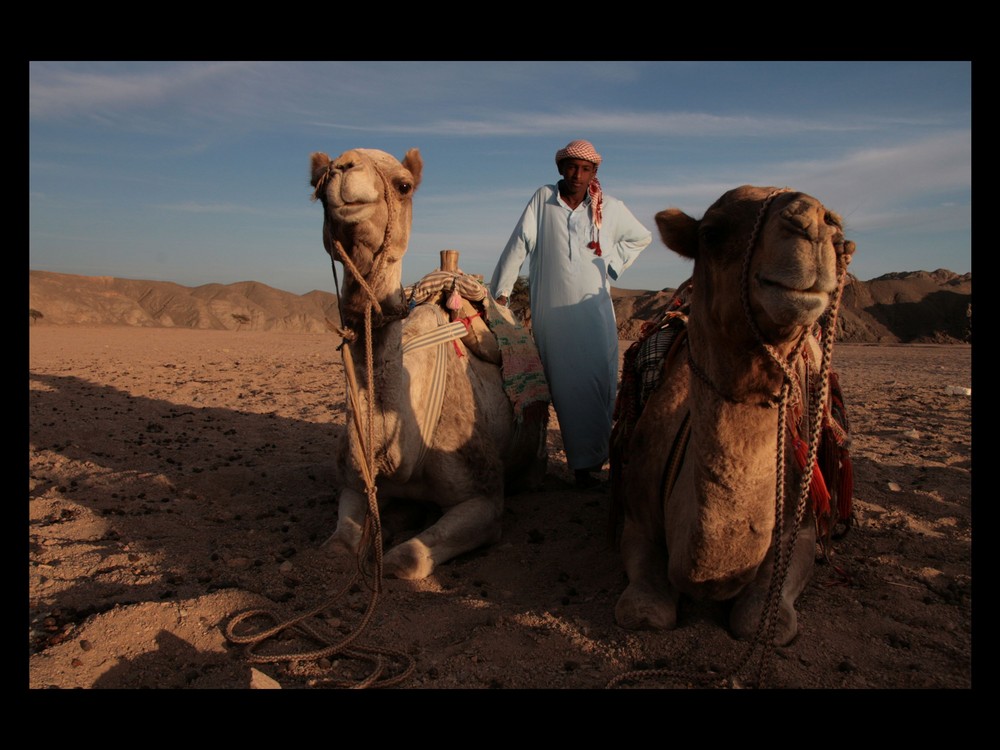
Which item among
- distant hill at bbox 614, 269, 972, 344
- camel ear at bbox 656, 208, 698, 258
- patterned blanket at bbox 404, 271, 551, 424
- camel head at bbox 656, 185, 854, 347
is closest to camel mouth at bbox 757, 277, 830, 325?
camel head at bbox 656, 185, 854, 347

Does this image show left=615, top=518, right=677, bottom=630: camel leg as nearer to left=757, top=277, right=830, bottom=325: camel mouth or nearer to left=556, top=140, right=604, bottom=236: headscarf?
left=757, top=277, right=830, bottom=325: camel mouth

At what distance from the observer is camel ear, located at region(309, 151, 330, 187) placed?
9.94 feet

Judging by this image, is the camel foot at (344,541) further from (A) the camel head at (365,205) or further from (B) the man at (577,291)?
(B) the man at (577,291)

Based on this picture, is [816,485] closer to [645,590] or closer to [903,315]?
[645,590]

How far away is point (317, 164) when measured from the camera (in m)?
3.05

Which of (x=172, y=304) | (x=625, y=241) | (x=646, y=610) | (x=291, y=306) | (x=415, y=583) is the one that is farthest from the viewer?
(x=291, y=306)

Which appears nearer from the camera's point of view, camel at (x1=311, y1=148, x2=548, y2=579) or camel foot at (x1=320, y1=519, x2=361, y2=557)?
camel at (x1=311, y1=148, x2=548, y2=579)

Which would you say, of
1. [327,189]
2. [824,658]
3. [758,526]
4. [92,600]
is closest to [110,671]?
[92,600]

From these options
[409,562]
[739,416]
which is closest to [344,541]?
[409,562]

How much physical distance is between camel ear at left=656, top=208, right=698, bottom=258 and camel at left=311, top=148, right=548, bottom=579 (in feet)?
3.56

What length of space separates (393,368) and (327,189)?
3.10ft

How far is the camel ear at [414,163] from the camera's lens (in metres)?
3.24

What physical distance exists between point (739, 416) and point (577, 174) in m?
3.09

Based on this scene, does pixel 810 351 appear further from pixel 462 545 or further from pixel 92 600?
pixel 92 600
